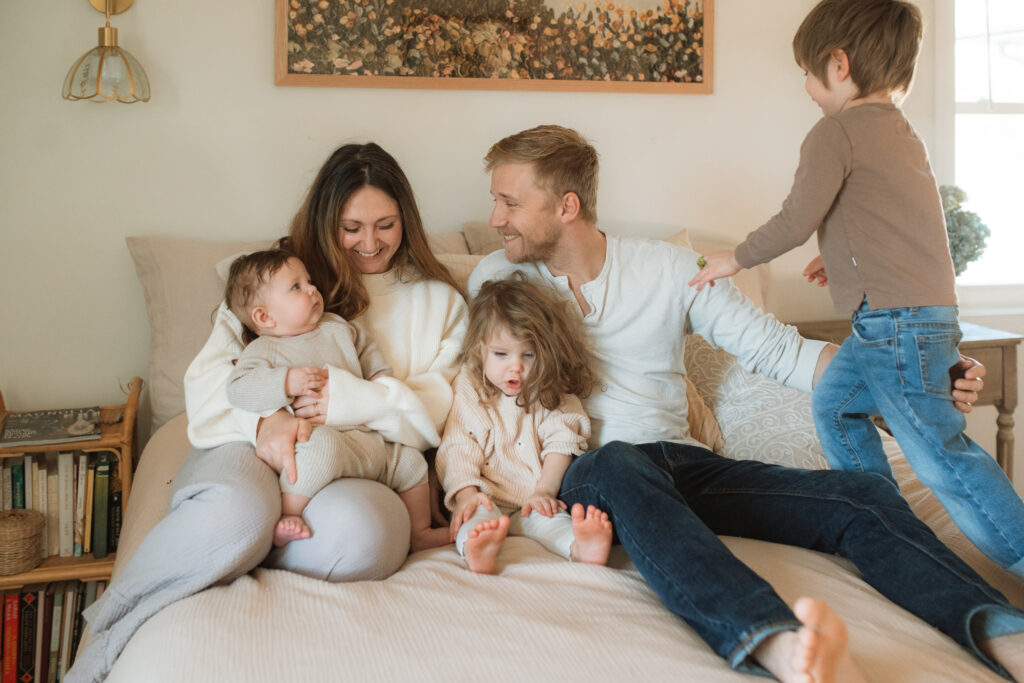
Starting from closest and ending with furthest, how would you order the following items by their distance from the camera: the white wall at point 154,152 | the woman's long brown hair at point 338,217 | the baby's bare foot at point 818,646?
the baby's bare foot at point 818,646, the woman's long brown hair at point 338,217, the white wall at point 154,152

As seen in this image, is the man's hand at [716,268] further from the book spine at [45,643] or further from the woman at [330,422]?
the book spine at [45,643]

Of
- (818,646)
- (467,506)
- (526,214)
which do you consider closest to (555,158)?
(526,214)

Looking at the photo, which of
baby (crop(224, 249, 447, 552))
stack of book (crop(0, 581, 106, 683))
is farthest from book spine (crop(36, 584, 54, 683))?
baby (crop(224, 249, 447, 552))

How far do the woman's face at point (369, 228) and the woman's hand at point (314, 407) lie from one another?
352mm

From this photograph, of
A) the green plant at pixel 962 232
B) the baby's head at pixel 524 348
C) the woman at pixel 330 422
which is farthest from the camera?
the green plant at pixel 962 232

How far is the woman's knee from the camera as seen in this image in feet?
4.58

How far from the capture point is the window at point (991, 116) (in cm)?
289

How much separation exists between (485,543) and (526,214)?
707mm

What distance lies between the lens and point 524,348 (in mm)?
1658

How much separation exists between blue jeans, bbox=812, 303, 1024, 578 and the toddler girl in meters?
0.52

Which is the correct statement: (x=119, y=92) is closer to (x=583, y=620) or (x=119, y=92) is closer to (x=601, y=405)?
(x=601, y=405)

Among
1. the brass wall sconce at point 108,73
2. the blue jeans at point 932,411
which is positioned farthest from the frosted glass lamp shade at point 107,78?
the blue jeans at point 932,411

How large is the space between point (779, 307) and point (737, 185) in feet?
1.42

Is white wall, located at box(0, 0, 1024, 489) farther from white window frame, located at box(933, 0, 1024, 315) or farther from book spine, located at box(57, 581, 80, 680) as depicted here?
white window frame, located at box(933, 0, 1024, 315)
